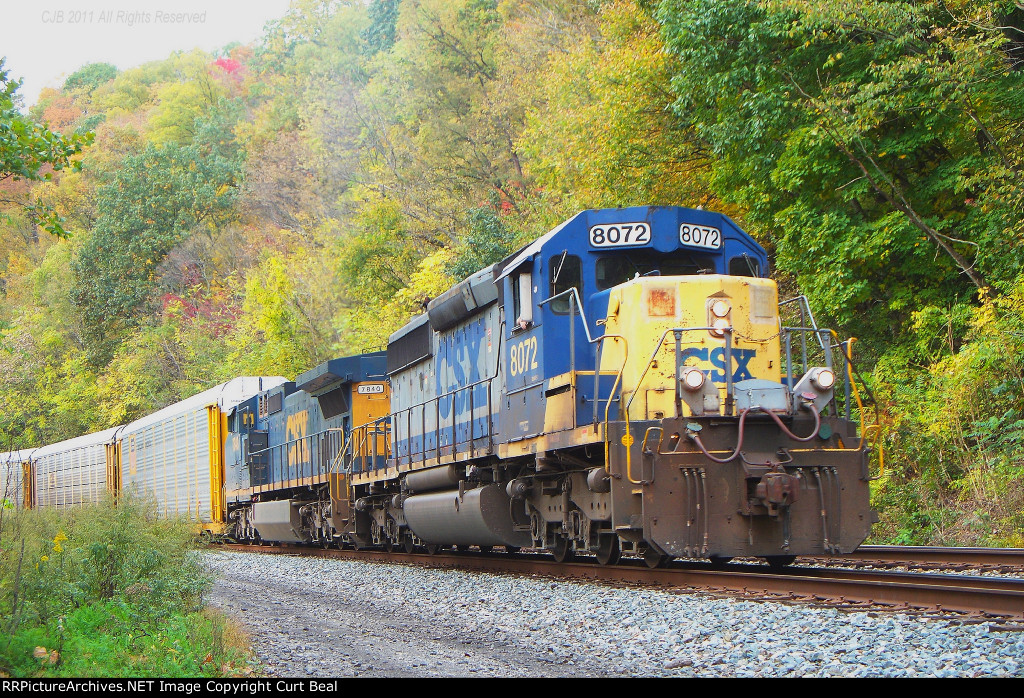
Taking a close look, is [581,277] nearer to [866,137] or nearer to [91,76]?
[866,137]

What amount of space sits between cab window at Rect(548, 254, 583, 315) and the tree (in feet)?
15.0

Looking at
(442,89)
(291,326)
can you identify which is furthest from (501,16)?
(291,326)

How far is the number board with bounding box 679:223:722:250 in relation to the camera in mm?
9359

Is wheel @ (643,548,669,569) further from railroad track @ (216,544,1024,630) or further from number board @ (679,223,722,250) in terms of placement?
number board @ (679,223,722,250)

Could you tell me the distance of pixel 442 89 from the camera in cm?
3653

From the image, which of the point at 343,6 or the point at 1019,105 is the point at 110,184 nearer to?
the point at 343,6

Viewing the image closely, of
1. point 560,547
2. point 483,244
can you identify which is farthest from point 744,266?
point 483,244

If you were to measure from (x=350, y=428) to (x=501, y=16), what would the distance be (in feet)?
78.0

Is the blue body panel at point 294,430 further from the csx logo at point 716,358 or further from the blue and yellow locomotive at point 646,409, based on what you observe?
the csx logo at point 716,358

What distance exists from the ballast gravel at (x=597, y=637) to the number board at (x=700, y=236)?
3.24m

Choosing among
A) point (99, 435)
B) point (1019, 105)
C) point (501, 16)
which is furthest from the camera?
point (501, 16)

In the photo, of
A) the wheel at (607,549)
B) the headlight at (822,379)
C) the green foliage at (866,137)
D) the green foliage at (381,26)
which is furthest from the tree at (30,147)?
the green foliage at (381,26)

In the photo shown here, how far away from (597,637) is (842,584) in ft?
6.92

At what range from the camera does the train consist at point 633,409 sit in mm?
8039
